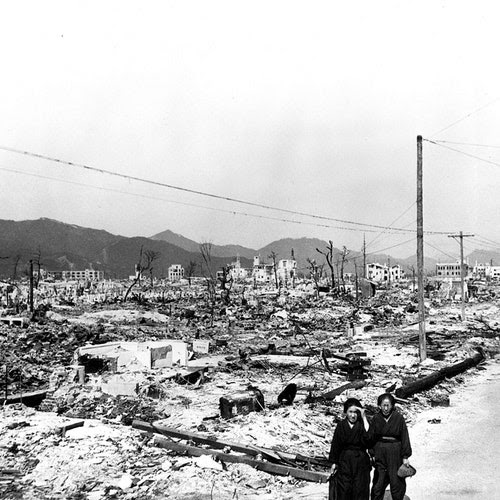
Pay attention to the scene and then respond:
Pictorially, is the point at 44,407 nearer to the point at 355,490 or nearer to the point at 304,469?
the point at 304,469

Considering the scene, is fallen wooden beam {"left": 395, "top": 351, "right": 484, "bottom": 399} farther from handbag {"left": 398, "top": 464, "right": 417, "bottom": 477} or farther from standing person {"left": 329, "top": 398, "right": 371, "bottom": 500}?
standing person {"left": 329, "top": 398, "right": 371, "bottom": 500}

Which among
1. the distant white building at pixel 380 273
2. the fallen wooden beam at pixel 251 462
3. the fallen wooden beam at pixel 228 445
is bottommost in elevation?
the fallen wooden beam at pixel 251 462

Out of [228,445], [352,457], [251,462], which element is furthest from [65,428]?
[352,457]

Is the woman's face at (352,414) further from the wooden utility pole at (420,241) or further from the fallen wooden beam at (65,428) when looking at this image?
the wooden utility pole at (420,241)

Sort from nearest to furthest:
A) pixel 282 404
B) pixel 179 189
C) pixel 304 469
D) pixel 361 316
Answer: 1. pixel 304 469
2. pixel 282 404
3. pixel 179 189
4. pixel 361 316

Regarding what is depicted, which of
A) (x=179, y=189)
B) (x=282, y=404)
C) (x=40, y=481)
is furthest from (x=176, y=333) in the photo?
(x=40, y=481)

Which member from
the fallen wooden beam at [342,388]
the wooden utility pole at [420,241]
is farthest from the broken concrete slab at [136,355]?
the wooden utility pole at [420,241]

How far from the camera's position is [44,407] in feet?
35.7

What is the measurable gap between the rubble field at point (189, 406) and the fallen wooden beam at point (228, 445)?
2 centimetres

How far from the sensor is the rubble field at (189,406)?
673 cm

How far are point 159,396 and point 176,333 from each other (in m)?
15.2

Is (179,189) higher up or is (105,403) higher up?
(179,189)

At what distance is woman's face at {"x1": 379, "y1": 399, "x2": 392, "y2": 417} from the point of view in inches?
210

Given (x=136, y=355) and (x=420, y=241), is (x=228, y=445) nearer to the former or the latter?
(x=136, y=355)
